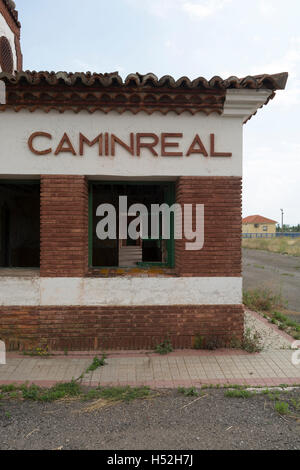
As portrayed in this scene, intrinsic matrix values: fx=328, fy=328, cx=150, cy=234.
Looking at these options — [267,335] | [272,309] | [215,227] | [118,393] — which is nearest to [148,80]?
[215,227]

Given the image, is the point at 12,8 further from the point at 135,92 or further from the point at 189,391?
the point at 189,391

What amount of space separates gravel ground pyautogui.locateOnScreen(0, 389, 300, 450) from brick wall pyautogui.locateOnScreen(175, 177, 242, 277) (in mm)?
2191

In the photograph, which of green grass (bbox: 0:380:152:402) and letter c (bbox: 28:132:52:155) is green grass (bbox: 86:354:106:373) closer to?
green grass (bbox: 0:380:152:402)

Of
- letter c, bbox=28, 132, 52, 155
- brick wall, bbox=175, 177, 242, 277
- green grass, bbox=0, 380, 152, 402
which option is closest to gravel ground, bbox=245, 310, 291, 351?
brick wall, bbox=175, 177, 242, 277

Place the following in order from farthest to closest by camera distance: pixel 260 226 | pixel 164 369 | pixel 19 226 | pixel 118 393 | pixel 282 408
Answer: pixel 260 226 < pixel 19 226 < pixel 164 369 < pixel 118 393 < pixel 282 408

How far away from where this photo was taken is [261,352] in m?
5.69

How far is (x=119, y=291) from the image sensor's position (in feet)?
18.8

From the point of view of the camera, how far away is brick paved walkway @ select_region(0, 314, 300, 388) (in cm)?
468

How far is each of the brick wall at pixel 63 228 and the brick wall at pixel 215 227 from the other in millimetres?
1791

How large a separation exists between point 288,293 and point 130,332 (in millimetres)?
8615

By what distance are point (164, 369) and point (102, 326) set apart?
52.3 inches

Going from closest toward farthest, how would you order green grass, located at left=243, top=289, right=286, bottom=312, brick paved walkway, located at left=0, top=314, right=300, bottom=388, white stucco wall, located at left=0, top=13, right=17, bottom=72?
brick paved walkway, located at left=0, top=314, right=300, bottom=388
white stucco wall, located at left=0, top=13, right=17, bottom=72
green grass, located at left=243, top=289, right=286, bottom=312

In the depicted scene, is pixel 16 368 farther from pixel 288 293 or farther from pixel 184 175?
pixel 288 293
